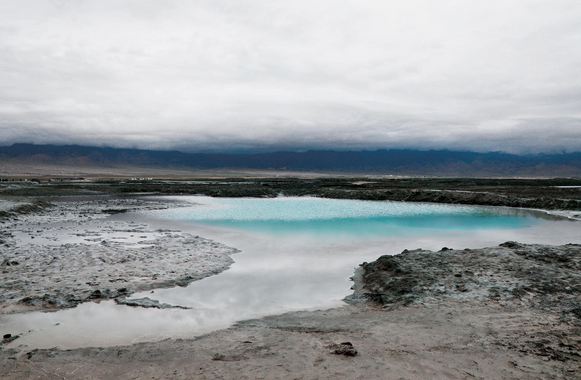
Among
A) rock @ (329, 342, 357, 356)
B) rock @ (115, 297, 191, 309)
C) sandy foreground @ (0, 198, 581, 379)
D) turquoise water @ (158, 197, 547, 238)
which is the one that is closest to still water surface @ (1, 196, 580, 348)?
turquoise water @ (158, 197, 547, 238)

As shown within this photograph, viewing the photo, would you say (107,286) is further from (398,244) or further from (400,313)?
(398,244)

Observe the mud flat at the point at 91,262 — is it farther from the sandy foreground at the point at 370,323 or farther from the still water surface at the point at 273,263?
the still water surface at the point at 273,263

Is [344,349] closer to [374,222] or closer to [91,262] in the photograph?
[91,262]

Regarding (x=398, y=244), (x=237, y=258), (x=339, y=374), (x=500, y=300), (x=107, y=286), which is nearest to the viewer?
(x=339, y=374)

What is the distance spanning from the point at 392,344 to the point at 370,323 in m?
1.24

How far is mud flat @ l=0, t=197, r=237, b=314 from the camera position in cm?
970

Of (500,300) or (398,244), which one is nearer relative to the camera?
(500,300)

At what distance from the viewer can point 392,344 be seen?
21.9 feet

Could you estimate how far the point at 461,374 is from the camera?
558cm

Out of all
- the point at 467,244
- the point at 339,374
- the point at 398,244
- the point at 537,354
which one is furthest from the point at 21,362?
the point at 467,244

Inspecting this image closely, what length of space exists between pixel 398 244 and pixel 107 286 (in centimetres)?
1334

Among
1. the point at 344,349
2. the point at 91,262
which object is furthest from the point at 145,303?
the point at 344,349

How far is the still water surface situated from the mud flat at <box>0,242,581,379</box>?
0.82 m

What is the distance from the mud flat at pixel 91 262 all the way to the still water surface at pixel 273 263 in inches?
27.8
